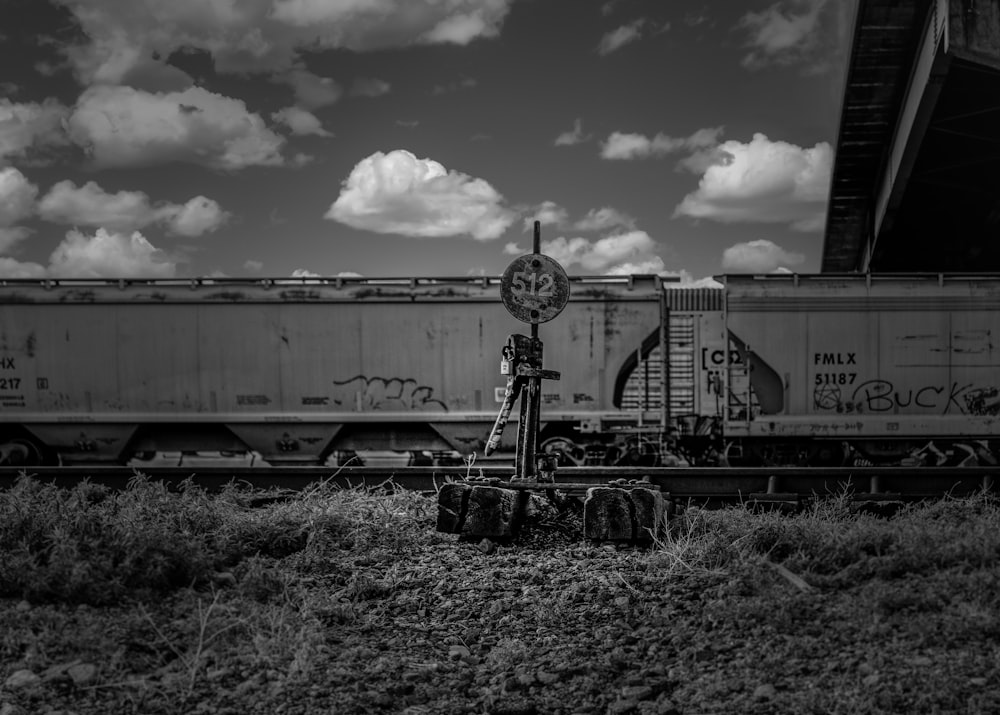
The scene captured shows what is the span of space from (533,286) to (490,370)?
18.2ft

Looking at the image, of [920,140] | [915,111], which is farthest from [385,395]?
[920,140]

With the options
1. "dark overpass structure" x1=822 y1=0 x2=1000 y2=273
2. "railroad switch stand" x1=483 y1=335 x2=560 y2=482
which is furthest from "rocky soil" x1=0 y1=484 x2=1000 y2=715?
"dark overpass structure" x1=822 y1=0 x2=1000 y2=273

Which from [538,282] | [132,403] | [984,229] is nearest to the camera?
[538,282]

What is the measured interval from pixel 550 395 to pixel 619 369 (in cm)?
119

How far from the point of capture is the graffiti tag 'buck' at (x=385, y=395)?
13.0 m

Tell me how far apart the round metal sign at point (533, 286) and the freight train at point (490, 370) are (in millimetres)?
5367

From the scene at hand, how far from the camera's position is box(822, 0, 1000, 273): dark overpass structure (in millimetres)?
14156

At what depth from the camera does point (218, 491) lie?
952 cm

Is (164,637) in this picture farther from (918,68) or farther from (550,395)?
(918,68)

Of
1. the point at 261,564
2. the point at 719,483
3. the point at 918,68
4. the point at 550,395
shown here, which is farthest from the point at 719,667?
the point at 918,68

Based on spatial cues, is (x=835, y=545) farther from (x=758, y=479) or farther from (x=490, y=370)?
(x=490, y=370)

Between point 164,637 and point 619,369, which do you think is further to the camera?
point 619,369

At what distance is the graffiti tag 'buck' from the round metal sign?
5.83 meters

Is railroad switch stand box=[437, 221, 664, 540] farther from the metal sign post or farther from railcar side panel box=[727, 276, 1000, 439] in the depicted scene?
railcar side panel box=[727, 276, 1000, 439]
